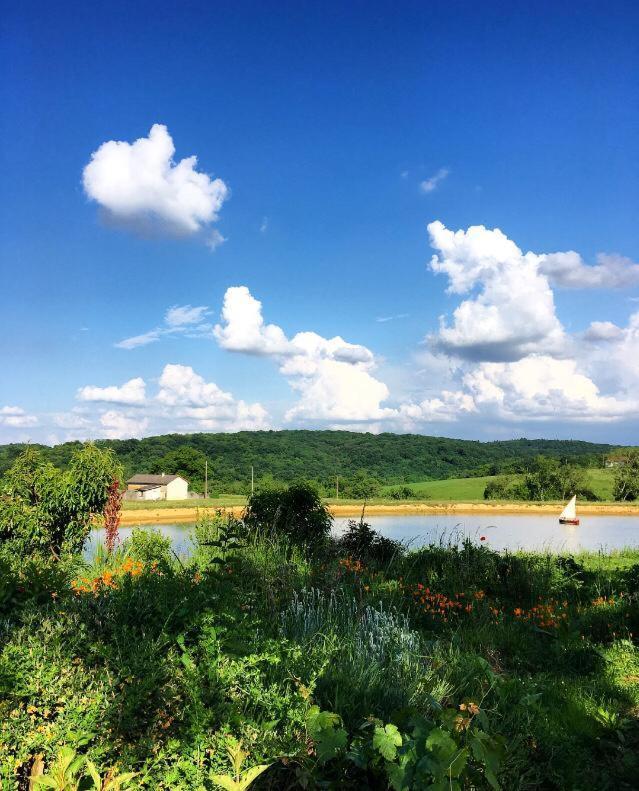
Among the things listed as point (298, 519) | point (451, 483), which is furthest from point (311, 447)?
point (298, 519)

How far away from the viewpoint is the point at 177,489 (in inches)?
2253

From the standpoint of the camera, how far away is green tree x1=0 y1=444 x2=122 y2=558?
773 centimetres

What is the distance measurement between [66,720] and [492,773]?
181 centimetres

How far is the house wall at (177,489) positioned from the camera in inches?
2199

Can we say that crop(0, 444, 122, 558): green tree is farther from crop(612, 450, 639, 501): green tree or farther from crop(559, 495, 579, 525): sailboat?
crop(612, 450, 639, 501): green tree

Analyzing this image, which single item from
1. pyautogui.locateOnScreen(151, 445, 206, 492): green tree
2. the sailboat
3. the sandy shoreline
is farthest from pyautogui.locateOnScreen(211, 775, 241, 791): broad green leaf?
pyautogui.locateOnScreen(151, 445, 206, 492): green tree

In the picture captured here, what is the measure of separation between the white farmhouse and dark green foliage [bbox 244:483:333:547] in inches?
1784

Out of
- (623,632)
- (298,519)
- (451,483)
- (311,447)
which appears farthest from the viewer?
(311,447)

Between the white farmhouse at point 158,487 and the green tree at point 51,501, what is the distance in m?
47.3

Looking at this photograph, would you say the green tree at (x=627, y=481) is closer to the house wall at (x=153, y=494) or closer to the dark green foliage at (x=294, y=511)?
the house wall at (x=153, y=494)

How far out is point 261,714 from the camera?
269 centimetres

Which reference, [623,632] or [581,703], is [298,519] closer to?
[623,632]

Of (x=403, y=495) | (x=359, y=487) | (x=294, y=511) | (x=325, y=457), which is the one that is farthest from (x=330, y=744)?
(x=325, y=457)

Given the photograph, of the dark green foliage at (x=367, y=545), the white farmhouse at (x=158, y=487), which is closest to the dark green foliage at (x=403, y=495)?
the white farmhouse at (x=158, y=487)
